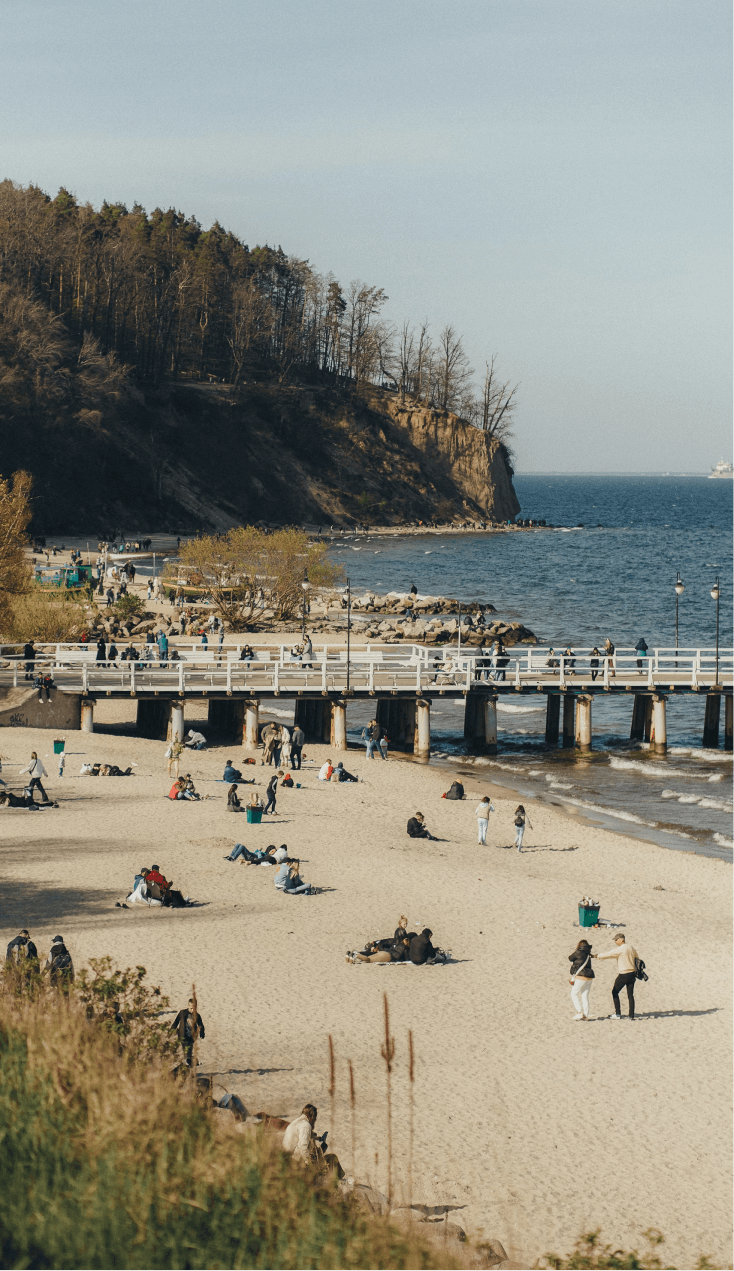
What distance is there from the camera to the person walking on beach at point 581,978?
15.6 meters

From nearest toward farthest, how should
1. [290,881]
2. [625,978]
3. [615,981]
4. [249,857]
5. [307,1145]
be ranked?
[307,1145], [625,978], [615,981], [290,881], [249,857]

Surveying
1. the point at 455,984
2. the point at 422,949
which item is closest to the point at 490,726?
the point at 422,949

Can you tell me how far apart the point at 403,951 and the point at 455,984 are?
104 cm

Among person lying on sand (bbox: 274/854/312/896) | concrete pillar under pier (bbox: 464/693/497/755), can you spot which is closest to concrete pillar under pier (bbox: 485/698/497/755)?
concrete pillar under pier (bbox: 464/693/497/755)

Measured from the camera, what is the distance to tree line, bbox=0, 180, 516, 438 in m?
115

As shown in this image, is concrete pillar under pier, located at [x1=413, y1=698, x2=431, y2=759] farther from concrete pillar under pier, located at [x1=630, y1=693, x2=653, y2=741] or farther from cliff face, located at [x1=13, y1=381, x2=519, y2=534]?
cliff face, located at [x1=13, y1=381, x2=519, y2=534]

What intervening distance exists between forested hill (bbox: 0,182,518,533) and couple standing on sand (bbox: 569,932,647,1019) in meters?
85.7

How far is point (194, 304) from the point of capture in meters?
132

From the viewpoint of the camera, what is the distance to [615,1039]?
603 inches

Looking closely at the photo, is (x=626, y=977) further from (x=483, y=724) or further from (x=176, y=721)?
(x=483, y=724)

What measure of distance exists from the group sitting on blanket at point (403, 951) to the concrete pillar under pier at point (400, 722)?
19.5 m

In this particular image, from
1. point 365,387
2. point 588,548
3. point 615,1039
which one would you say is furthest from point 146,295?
point 615,1039

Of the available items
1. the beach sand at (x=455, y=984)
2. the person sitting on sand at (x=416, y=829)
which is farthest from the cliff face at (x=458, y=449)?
the person sitting on sand at (x=416, y=829)

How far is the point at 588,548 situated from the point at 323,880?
116 metres
